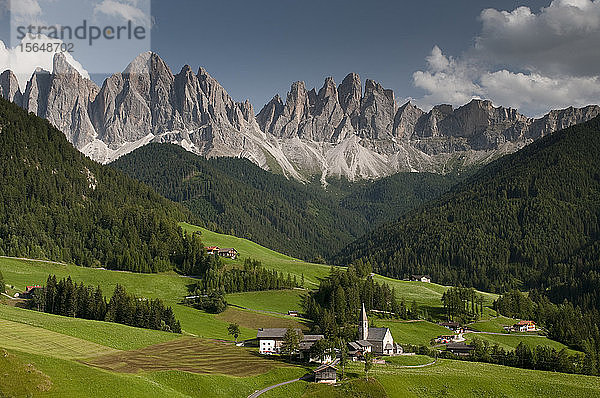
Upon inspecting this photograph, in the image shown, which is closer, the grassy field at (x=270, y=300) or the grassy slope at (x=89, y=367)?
the grassy slope at (x=89, y=367)

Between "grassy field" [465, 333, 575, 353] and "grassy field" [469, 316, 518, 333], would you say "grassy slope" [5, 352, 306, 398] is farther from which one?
"grassy field" [469, 316, 518, 333]

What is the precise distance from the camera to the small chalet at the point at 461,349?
4779 inches

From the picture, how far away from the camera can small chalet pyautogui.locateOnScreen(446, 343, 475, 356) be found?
121 m

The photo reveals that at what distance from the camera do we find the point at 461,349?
122 metres

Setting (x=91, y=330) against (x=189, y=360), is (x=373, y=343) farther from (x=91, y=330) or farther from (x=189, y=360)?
(x=91, y=330)

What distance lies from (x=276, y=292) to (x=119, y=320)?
63616mm

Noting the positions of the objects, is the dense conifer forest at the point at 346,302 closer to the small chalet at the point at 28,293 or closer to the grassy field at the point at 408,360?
the grassy field at the point at 408,360

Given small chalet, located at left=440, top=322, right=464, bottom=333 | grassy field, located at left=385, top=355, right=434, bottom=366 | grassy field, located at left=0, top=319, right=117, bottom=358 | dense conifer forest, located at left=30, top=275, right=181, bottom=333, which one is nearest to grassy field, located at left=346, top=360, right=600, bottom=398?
grassy field, located at left=385, top=355, right=434, bottom=366

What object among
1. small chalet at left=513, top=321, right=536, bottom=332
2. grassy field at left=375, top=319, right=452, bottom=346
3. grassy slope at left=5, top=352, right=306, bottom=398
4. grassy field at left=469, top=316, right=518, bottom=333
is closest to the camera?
grassy slope at left=5, top=352, right=306, bottom=398

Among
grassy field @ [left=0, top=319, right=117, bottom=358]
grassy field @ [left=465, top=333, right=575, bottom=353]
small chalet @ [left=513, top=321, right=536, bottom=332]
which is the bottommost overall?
grassy field @ [left=465, top=333, right=575, bottom=353]

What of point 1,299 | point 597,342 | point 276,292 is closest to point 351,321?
point 276,292

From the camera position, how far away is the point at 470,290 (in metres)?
178

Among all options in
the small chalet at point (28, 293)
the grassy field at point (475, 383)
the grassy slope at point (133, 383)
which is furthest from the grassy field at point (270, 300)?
the grassy slope at point (133, 383)

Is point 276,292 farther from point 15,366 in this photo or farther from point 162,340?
point 15,366
